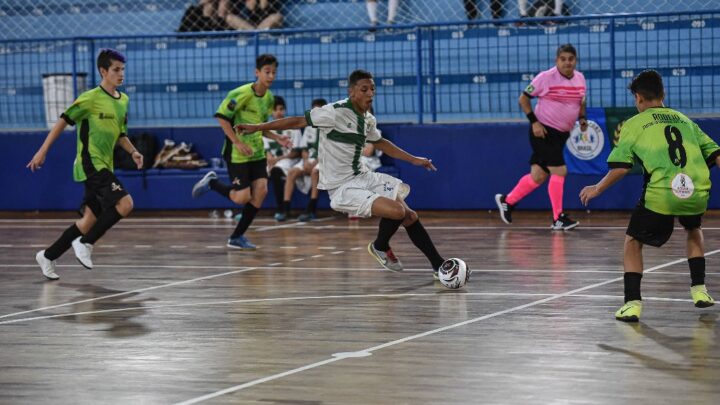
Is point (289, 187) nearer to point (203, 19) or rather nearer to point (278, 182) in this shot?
point (278, 182)

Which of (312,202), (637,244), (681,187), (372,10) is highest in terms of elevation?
(372,10)

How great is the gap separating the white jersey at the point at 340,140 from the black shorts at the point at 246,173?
3.35 metres

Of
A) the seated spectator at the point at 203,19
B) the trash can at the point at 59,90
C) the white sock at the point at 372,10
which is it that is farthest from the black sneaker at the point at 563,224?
the trash can at the point at 59,90

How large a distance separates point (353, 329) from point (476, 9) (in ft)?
38.6

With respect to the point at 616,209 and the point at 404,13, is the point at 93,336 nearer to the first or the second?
the point at 616,209

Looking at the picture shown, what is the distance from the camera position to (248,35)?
66.9ft

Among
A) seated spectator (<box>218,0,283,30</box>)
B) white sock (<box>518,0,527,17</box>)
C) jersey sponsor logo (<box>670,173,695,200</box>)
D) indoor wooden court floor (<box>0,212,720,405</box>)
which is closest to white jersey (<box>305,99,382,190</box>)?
indoor wooden court floor (<box>0,212,720,405</box>)

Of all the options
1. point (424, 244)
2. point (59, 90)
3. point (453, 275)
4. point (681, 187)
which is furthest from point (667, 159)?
point (59, 90)

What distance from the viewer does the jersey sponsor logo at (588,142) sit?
17.3m

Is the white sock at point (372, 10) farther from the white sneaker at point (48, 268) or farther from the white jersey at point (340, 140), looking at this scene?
the white sneaker at point (48, 268)

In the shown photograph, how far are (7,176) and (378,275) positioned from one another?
11.3 metres

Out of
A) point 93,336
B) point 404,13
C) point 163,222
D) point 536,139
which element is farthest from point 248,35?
point 93,336

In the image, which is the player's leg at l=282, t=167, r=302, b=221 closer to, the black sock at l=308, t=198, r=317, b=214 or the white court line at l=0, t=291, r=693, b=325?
the black sock at l=308, t=198, r=317, b=214

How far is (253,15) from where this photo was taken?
2102 centimetres
